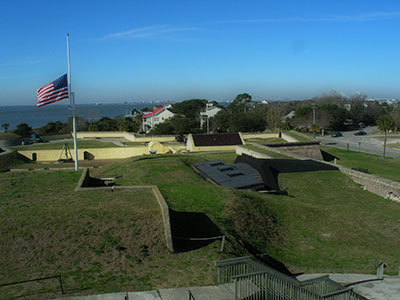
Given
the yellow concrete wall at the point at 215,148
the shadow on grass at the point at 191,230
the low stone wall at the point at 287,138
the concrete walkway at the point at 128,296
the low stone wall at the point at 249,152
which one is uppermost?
the low stone wall at the point at 287,138

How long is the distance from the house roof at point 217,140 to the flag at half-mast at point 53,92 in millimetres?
22174

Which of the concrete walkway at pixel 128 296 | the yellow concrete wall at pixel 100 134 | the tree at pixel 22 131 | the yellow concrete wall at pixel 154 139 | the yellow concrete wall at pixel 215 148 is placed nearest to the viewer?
the concrete walkway at pixel 128 296

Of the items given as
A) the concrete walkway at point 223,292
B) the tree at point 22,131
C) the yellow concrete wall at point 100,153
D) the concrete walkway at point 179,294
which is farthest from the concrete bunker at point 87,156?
the concrete walkway at point 179,294

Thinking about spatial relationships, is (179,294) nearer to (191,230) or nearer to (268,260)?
(191,230)

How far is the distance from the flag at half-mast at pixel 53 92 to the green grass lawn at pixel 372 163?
88.3ft

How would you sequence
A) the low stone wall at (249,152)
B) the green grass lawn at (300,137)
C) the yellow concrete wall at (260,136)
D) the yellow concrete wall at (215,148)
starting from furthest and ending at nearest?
the yellow concrete wall at (260,136), the green grass lawn at (300,137), the yellow concrete wall at (215,148), the low stone wall at (249,152)

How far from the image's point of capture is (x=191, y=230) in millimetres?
15000

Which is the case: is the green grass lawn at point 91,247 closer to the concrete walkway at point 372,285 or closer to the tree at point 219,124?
the concrete walkway at point 372,285

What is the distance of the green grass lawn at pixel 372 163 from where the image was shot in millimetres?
34066

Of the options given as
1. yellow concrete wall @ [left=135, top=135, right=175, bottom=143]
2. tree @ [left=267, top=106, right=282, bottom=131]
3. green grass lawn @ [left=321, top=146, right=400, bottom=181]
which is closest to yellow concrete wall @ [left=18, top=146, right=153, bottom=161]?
yellow concrete wall @ [left=135, top=135, right=175, bottom=143]

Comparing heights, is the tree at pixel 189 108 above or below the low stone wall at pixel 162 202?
above

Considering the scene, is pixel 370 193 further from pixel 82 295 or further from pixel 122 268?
pixel 82 295

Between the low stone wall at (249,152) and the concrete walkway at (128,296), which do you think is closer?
the concrete walkway at (128,296)

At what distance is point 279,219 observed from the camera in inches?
711
